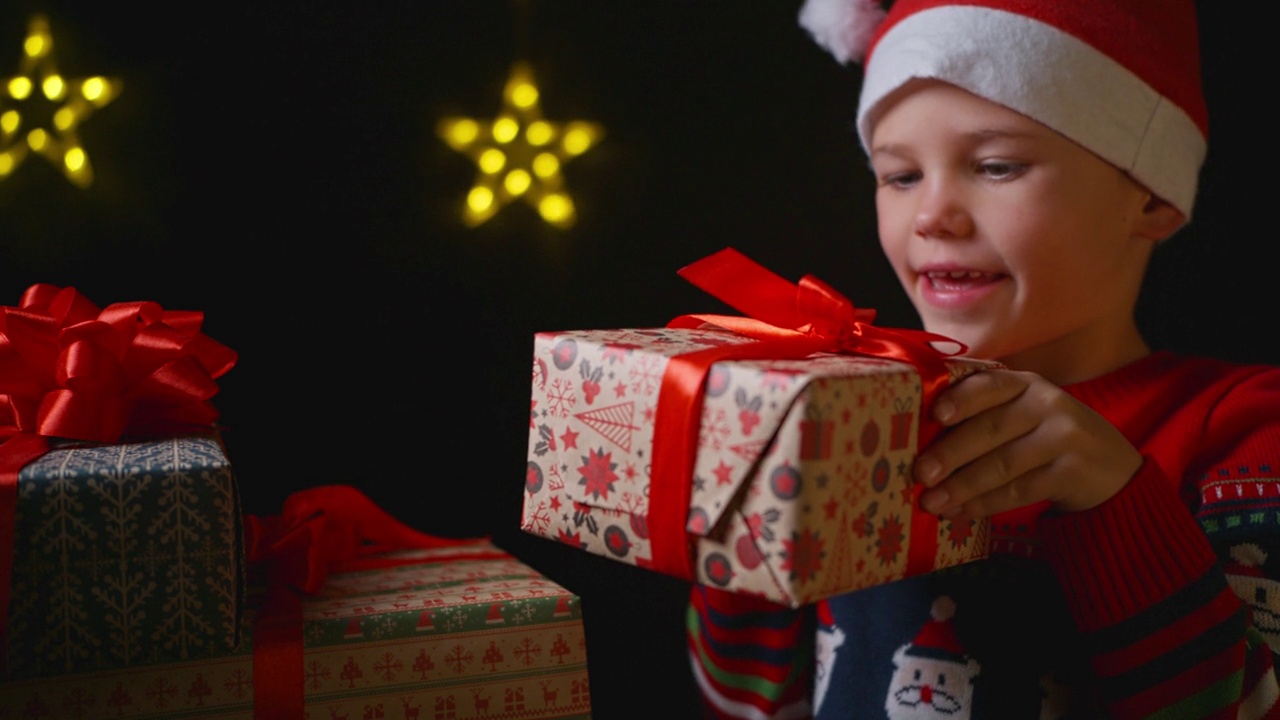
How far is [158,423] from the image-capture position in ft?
3.24

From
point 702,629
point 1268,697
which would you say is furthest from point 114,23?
point 1268,697

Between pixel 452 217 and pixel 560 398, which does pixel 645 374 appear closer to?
pixel 560 398

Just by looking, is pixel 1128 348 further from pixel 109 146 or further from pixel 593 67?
pixel 109 146

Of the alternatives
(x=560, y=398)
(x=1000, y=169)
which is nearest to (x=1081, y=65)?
(x=1000, y=169)

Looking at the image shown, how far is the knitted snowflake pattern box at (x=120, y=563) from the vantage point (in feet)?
2.62

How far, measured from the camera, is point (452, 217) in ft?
4.17

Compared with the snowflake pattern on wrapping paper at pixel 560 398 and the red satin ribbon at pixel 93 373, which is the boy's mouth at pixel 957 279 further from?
the red satin ribbon at pixel 93 373

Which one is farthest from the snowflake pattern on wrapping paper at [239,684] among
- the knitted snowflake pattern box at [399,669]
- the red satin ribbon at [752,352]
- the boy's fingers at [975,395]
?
the boy's fingers at [975,395]

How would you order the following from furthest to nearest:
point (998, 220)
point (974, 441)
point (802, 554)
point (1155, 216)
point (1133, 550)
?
point (1155, 216)
point (998, 220)
point (1133, 550)
point (974, 441)
point (802, 554)

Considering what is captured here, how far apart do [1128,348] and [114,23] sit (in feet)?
3.62

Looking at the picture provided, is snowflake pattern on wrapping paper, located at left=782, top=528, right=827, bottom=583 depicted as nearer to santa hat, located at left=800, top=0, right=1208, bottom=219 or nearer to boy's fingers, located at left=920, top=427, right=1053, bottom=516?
boy's fingers, located at left=920, top=427, right=1053, bottom=516

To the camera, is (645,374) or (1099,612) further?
(1099,612)

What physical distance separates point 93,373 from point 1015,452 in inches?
29.2

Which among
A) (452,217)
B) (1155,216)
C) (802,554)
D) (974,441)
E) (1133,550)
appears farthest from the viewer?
(452,217)
